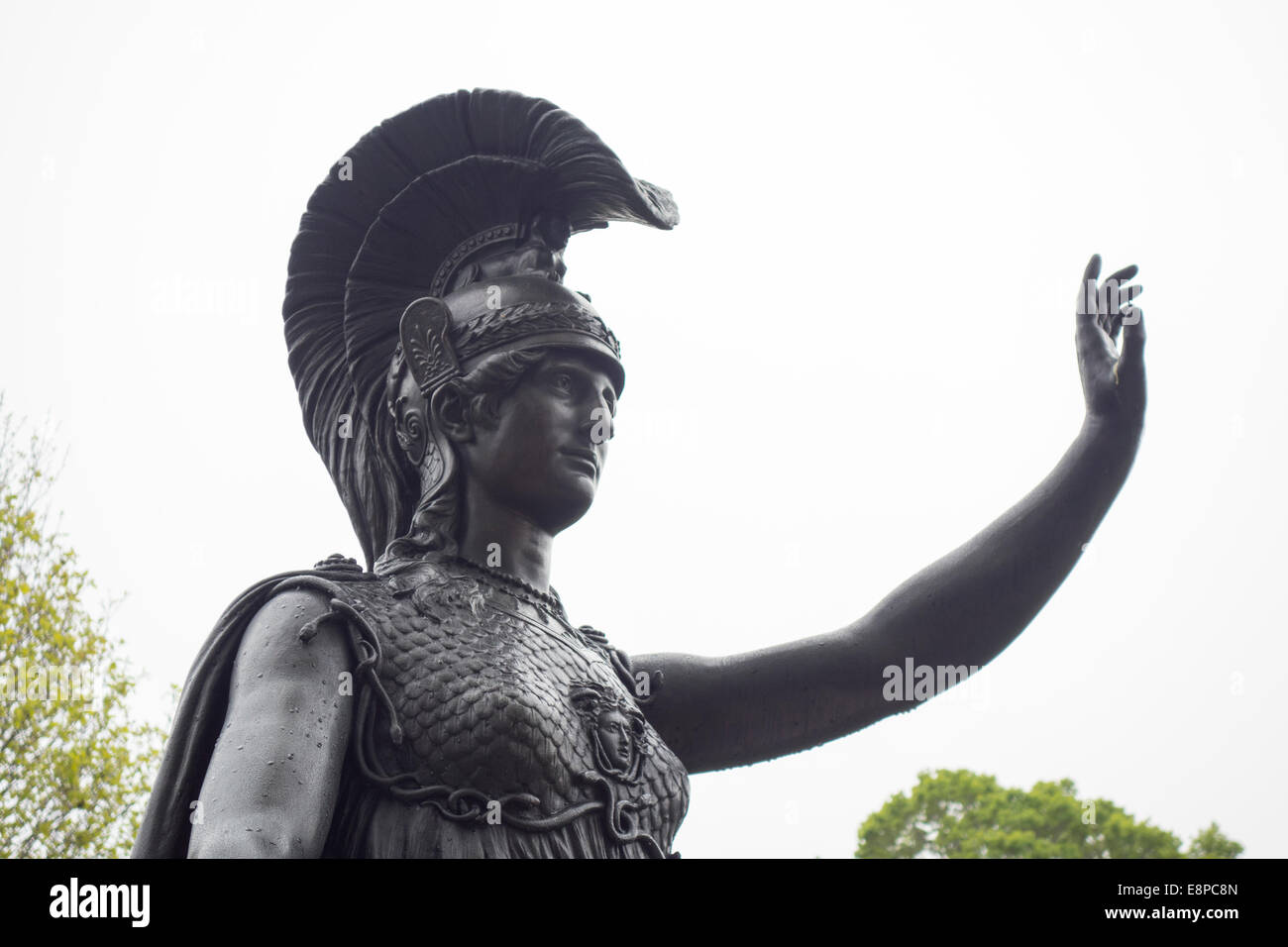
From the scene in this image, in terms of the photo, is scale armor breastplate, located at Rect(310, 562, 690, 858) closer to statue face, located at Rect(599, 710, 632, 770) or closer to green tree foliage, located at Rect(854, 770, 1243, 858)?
statue face, located at Rect(599, 710, 632, 770)

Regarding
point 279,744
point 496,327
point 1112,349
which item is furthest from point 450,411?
point 1112,349

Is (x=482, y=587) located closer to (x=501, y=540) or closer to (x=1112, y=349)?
(x=501, y=540)

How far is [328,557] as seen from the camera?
16.9 feet

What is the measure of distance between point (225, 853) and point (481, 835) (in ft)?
2.49

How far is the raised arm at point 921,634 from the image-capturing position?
5668mm

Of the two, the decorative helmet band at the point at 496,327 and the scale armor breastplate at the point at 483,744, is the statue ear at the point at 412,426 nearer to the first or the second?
the decorative helmet band at the point at 496,327

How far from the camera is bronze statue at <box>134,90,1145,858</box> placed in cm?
446

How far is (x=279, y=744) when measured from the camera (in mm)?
4312

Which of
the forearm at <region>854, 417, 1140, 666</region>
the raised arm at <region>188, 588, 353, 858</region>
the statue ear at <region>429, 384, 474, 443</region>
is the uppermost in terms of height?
the statue ear at <region>429, 384, 474, 443</region>

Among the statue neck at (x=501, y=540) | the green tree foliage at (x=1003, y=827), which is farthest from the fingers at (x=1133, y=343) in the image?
the green tree foliage at (x=1003, y=827)

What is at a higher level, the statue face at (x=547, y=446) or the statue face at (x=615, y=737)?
the statue face at (x=547, y=446)

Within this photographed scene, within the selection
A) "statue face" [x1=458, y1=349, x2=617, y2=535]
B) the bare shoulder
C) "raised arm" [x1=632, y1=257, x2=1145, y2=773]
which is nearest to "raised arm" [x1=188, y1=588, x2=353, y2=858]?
the bare shoulder
